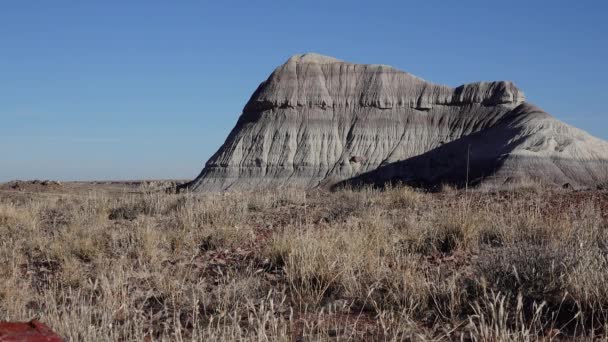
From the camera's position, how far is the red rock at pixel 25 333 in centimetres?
281

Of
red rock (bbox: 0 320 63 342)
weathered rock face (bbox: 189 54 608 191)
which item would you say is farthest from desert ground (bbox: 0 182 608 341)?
weathered rock face (bbox: 189 54 608 191)

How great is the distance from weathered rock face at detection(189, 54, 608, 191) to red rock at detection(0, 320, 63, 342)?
148 ft

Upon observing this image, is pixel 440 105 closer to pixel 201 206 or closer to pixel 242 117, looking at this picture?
pixel 242 117

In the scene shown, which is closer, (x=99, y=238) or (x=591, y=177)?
(x=99, y=238)

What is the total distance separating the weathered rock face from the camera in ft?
174

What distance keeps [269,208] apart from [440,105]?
49.5 m

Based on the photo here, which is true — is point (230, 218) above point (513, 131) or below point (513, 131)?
below

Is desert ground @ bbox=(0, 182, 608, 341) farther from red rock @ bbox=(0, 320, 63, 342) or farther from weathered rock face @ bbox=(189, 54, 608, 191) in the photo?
weathered rock face @ bbox=(189, 54, 608, 191)

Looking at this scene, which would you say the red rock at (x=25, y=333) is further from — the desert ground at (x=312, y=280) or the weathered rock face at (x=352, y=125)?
the weathered rock face at (x=352, y=125)

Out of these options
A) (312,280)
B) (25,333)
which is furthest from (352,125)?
(25,333)

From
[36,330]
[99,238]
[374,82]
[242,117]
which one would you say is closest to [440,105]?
[374,82]

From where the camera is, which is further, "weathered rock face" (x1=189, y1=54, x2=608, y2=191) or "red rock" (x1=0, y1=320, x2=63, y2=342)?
"weathered rock face" (x1=189, y1=54, x2=608, y2=191)

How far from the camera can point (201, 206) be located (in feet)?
36.4

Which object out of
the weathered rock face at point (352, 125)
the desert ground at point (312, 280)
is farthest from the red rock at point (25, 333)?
the weathered rock face at point (352, 125)
